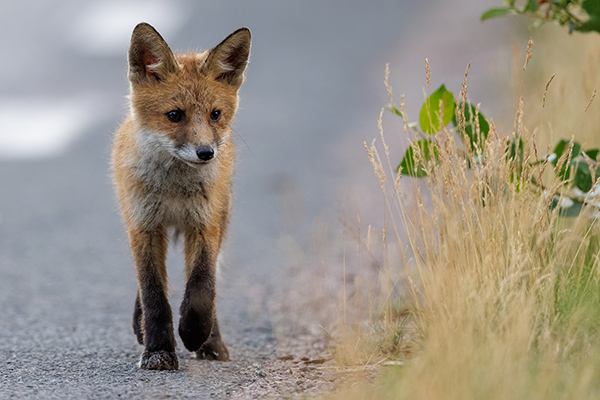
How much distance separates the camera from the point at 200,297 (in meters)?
3.92

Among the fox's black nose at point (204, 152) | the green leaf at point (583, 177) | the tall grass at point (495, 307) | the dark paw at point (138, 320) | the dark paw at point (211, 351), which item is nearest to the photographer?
the tall grass at point (495, 307)

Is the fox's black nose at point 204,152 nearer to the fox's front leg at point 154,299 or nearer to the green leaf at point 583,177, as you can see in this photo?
the fox's front leg at point 154,299

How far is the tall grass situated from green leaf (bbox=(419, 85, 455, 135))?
0.84 feet

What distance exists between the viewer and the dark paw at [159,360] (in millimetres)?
3770

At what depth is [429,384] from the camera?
268 centimetres

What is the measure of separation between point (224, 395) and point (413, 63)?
8596 millimetres

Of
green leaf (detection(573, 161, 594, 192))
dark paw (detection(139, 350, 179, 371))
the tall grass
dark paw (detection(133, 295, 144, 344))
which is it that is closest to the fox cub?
dark paw (detection(139, 350, 179, 371))

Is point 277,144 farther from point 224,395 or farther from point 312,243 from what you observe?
point 224,395

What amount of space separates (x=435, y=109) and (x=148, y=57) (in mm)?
1660

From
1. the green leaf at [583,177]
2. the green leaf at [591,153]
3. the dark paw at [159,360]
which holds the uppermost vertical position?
the green leaf at [591,153]

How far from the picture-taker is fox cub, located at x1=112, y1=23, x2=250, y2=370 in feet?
12.7

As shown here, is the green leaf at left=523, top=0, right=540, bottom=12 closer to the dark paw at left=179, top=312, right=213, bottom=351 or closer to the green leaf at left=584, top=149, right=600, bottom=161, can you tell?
the green leaf at left=584, top=149, right=600, bottom=161

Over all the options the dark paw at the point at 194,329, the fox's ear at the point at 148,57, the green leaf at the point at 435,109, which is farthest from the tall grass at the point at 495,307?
the fox's ear at the point at 148,57

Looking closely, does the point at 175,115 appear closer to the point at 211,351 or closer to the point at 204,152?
the point at 204,152
